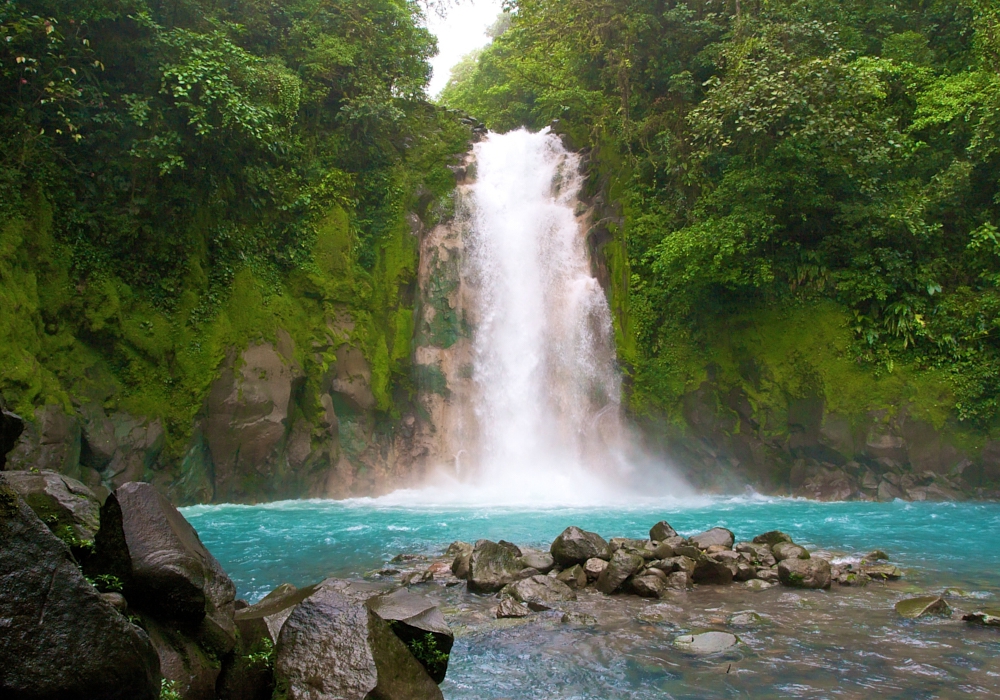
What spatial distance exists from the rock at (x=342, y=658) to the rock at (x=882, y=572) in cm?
645

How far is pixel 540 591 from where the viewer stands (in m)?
7.49

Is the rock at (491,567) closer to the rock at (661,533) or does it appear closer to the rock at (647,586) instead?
the rock at (647,586)

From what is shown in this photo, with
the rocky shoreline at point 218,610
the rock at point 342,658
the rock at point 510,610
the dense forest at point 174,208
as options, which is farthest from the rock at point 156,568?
the dense forest at point 174,208

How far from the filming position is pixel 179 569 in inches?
163

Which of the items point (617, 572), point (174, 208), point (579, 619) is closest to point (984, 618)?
point (617, 572)

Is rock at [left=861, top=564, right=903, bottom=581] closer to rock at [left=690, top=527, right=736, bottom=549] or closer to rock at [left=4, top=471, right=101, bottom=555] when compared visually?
rock at [left=690, top=527, right=736, bottom=549]

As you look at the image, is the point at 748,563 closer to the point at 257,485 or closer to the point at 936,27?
the point at 257,485

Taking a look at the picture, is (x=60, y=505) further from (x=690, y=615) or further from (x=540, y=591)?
(x=690, y=615)

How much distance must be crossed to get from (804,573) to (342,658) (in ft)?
20.0

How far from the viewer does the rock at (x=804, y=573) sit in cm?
791

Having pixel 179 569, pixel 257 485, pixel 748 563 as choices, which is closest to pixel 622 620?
pixel 748 563

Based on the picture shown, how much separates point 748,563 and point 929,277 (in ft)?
35.5

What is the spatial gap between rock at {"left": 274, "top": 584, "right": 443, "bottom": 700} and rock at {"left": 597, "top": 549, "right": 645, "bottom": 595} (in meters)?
3.85

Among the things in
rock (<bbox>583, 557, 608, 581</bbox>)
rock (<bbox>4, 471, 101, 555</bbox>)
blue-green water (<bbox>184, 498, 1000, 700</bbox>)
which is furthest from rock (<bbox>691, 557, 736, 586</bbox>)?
rock (<bbox>4, 471, 101, 555</bbox>)
